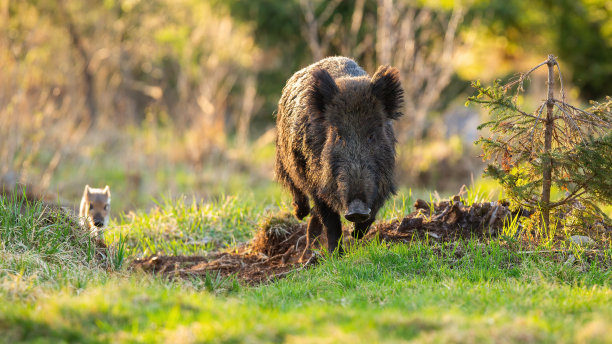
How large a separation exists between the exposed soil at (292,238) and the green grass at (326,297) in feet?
1.24

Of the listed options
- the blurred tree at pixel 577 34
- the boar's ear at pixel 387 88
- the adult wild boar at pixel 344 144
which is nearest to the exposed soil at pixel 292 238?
the adult wild boar at pixel 344 144

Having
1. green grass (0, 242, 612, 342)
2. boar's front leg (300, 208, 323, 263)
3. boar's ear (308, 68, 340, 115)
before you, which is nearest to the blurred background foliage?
boar's front leg (300, 208, 323, 263)

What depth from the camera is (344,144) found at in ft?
19.3

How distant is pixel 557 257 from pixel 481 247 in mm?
633

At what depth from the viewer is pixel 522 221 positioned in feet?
20.4

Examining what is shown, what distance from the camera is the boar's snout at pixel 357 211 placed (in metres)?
5.36

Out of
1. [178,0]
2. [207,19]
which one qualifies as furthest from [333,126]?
[178,0]

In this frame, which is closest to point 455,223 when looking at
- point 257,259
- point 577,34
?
point 257,259

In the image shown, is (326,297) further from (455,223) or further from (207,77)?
(207,77)

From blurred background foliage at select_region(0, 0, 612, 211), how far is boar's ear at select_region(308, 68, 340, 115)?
6410 mm

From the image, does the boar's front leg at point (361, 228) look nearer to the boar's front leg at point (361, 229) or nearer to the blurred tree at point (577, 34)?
the boar's front leg at point (361, 229)

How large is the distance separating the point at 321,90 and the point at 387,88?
625 mm

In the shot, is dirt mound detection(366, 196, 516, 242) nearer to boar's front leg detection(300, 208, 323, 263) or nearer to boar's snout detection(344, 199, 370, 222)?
boar's front leg detection(300, 208, 323, 263)

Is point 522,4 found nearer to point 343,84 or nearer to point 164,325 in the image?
point 343,84
